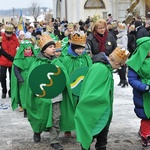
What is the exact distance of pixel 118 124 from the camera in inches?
291

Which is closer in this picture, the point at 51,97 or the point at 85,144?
the point at 85,144

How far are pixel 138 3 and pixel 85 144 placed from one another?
97.0ft

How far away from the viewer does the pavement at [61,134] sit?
20.6 feet

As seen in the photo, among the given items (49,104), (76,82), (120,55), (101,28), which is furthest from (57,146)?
(101,28)

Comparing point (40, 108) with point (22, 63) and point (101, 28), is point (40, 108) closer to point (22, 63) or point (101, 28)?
point (22, 63)

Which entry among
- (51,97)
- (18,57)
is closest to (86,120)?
(51,97)

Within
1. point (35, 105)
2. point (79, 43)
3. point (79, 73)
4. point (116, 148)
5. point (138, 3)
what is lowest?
point (116, 148)

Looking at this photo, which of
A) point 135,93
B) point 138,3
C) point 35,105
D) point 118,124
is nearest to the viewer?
point 135,93

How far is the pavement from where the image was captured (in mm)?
6273

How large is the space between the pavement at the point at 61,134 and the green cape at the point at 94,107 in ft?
4.09

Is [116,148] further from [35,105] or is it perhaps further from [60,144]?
[35,105]

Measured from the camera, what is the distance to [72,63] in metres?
6.59

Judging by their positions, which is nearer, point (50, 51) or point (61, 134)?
point (50, 51)

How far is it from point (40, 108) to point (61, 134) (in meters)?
0.87
